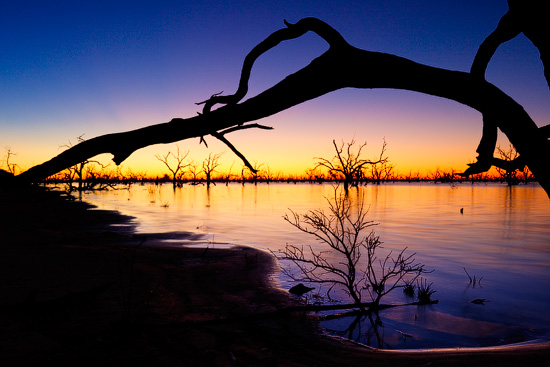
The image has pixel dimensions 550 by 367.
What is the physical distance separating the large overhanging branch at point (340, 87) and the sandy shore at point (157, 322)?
2.04 ft

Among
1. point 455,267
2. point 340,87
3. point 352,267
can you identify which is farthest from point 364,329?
point 455,267

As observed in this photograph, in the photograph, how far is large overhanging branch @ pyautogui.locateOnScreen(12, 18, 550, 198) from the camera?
178 cm

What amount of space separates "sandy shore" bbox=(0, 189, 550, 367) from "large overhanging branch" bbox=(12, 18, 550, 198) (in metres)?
0.62

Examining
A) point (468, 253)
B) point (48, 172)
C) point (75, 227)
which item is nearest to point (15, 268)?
point (48, 172)

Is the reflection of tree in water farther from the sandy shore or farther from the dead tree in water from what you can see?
the sandy shore

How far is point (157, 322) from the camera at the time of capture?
4.42 metres

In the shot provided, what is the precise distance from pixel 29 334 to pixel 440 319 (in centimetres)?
591

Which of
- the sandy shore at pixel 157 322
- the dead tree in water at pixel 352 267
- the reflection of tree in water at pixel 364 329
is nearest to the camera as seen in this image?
the sandy shore at pixel 157 322

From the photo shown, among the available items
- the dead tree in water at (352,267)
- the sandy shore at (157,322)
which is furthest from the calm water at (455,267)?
the sandy shore at (157,322)

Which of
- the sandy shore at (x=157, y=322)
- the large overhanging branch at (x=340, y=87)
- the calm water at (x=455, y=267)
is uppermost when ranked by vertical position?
the large overhanging branch at (x=340, y=87)

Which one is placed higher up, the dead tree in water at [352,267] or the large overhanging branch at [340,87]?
the large overhanging branch at [340,87]

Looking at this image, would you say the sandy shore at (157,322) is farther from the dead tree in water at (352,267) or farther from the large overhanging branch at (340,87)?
the dead tree in water at (352,267)

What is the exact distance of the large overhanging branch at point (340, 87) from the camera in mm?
1780

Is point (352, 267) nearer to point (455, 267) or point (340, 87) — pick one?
point (340, 87)
